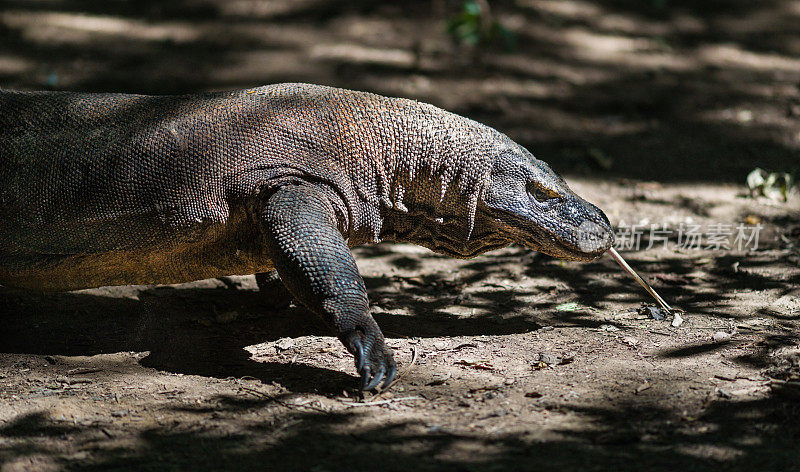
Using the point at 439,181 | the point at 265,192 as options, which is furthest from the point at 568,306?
the point at 265,192

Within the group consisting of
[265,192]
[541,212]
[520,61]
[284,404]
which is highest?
[520,61]

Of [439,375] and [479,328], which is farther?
[479,328]

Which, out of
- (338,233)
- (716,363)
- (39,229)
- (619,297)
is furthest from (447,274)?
(39,229)

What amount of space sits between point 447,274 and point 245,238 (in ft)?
5.65

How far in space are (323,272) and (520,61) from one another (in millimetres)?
6540

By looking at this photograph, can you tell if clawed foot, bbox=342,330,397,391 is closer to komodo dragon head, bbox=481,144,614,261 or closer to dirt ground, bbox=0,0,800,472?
dirt ground, bbox=0,0,800,472

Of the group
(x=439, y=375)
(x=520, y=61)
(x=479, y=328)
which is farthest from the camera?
(x=520, y=61)

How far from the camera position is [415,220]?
13.2 ft

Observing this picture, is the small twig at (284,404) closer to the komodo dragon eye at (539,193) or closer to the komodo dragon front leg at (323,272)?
the komodo dragon front leg at (323,272)

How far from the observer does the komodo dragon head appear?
12.6 feet

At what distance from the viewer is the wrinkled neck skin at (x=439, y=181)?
3863 millimetres

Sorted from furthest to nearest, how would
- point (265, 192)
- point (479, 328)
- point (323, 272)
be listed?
point (479, 328) → point (265, 192) → point (323, 272)

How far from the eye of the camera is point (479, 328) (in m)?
4.09

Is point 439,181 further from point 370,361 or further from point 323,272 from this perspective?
point 370,361
